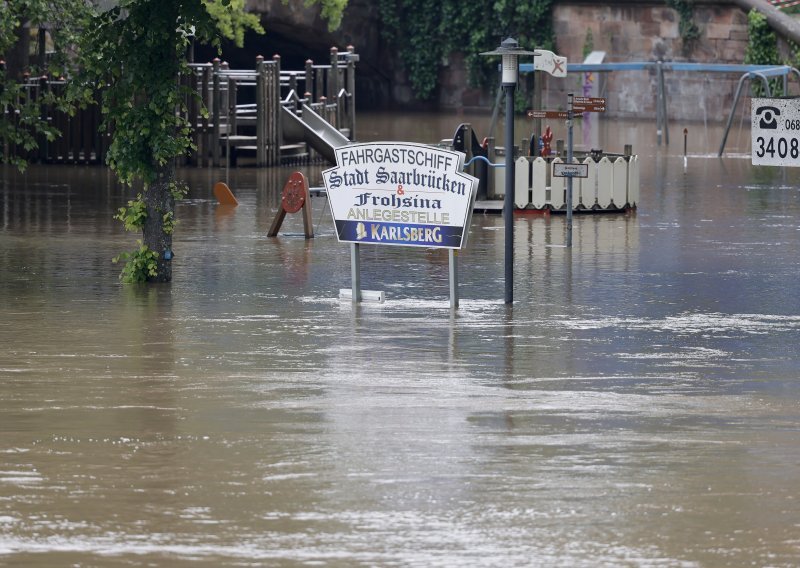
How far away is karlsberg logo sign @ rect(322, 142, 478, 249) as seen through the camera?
51.4 ft

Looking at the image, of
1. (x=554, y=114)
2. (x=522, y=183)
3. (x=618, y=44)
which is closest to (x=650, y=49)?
(x=618, y=44)

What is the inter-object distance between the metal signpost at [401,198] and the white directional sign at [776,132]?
2637mm

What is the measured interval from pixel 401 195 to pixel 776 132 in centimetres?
355

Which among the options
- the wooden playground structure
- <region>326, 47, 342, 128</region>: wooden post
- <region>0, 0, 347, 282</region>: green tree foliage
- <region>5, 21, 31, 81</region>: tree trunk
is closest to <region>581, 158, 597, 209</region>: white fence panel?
<region>0, 0, 347, 282</region>: green tree foliage

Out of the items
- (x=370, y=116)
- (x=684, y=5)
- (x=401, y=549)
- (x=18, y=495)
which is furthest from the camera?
(x=370, y=116)

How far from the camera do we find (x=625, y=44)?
4703 cm

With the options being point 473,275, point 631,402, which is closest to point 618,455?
point 631,402

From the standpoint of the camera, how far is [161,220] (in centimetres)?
1747

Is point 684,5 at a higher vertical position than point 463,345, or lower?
higher

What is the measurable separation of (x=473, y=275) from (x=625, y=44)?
30.2m

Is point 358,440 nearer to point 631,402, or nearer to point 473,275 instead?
point 631,402

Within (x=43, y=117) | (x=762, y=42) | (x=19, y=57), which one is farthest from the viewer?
(x=762, y=42)

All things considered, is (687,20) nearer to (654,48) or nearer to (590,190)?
(654,48)

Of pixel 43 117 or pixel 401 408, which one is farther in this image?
pixel 43 117
